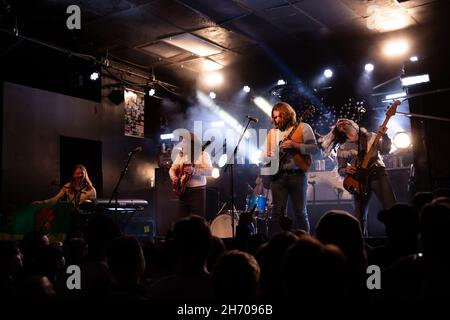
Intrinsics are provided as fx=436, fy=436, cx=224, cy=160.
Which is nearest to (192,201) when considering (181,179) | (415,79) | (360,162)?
(181,179)

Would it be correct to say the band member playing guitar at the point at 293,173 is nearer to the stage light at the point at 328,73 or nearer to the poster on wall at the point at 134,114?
the stage light at the point at 328,73

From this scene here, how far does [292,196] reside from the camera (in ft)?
19.1

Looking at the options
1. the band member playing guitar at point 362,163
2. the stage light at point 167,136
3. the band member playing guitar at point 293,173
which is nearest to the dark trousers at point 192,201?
the band member playing guitar at point 293,173

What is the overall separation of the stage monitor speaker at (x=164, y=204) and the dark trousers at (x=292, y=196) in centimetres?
442

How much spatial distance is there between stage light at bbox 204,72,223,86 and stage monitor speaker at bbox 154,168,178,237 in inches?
169

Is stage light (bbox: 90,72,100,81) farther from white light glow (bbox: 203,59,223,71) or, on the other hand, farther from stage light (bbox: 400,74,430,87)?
stage light (bbox: 400,74,430,87)

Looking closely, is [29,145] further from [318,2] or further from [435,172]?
[435,172]

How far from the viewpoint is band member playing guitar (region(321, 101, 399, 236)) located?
5941 mm

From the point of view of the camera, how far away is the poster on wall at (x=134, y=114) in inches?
472

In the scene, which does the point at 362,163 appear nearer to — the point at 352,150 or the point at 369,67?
the point at 352,150

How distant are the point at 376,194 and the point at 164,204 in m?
5.36

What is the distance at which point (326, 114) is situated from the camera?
40.5 ft
